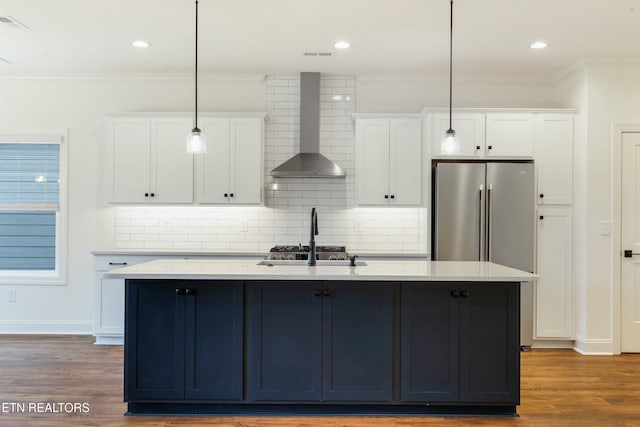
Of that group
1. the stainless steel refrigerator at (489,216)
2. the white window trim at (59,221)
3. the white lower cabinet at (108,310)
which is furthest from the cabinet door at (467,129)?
the white window trim at (59,221)

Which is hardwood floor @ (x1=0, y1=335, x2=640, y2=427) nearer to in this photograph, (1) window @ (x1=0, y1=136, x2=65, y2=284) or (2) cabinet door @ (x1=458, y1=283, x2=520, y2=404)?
(2) cabinet door @ (x1=458, y1=283, x2=520, y2=404)

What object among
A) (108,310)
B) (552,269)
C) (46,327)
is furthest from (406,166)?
(46,327)

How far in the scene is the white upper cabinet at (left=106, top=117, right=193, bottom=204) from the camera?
201 inches

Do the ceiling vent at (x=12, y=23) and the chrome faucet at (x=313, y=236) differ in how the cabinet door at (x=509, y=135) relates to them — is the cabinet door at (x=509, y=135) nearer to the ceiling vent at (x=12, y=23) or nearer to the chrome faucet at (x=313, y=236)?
the chrome faucet at (x=313, y=236)

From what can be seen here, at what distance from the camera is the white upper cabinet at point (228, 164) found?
510 centimetres

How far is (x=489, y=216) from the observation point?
15.4 feet

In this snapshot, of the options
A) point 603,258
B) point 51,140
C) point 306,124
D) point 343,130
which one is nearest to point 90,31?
point 51,140

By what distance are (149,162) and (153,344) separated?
2.58 m

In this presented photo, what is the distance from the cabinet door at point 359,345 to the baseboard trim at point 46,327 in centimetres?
346

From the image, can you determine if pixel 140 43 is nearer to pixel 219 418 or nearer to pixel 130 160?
pixel 130 160

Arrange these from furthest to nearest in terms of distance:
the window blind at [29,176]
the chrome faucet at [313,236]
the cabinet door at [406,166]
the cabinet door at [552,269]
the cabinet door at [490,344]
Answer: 1. the window blind at [29,176]
2. the cabinet door at [406,166]
3. the cabinet door at [552,269]
4. the chrome faucet at [313,236]
5. the cabinet door at [490,344]

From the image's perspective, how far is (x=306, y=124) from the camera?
5.32 metres

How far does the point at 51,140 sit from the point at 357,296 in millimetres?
4204

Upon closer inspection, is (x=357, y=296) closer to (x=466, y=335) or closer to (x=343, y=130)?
(x=466, y=335)
